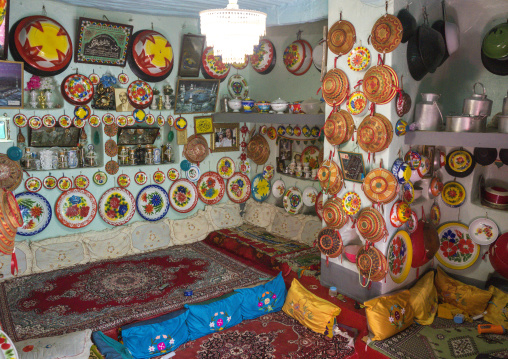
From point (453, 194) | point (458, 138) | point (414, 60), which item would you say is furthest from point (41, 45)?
point (453, 194)

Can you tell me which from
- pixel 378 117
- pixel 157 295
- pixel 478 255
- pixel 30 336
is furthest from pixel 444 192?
pixel 30 336

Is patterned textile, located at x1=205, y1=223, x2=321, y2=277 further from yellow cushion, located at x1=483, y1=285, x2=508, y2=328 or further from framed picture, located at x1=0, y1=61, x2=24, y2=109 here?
framed picture, located at x1=0, y1=61, x2=24, y2=109

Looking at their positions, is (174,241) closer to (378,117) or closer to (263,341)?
(263,341)

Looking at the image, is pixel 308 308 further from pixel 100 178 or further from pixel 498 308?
pixel 100 178

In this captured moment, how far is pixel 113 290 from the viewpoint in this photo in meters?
3.97

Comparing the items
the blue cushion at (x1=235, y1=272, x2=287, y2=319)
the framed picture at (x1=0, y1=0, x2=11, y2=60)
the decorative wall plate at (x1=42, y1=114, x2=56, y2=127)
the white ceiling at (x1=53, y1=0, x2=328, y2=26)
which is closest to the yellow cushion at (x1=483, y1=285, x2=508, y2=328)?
the blue cushion at (x1=235, y1=272, x2=287, y2=319)

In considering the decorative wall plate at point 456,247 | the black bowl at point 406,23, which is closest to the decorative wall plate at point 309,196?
the decorative wall plate at point 456,247

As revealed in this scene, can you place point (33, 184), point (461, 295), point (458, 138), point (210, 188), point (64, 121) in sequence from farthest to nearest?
point (210, 188)
point (64, 121)
point (33, 184)
point (461, 295)
point (458, 138)

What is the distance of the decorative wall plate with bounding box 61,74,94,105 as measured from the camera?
443cm

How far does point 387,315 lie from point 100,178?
3.27 meters

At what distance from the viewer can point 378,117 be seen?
3.30 meters

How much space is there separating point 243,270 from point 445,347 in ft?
6.55

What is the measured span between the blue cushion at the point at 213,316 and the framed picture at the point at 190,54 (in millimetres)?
2769

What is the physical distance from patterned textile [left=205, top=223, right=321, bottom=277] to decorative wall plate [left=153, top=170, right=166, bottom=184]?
913 mm
